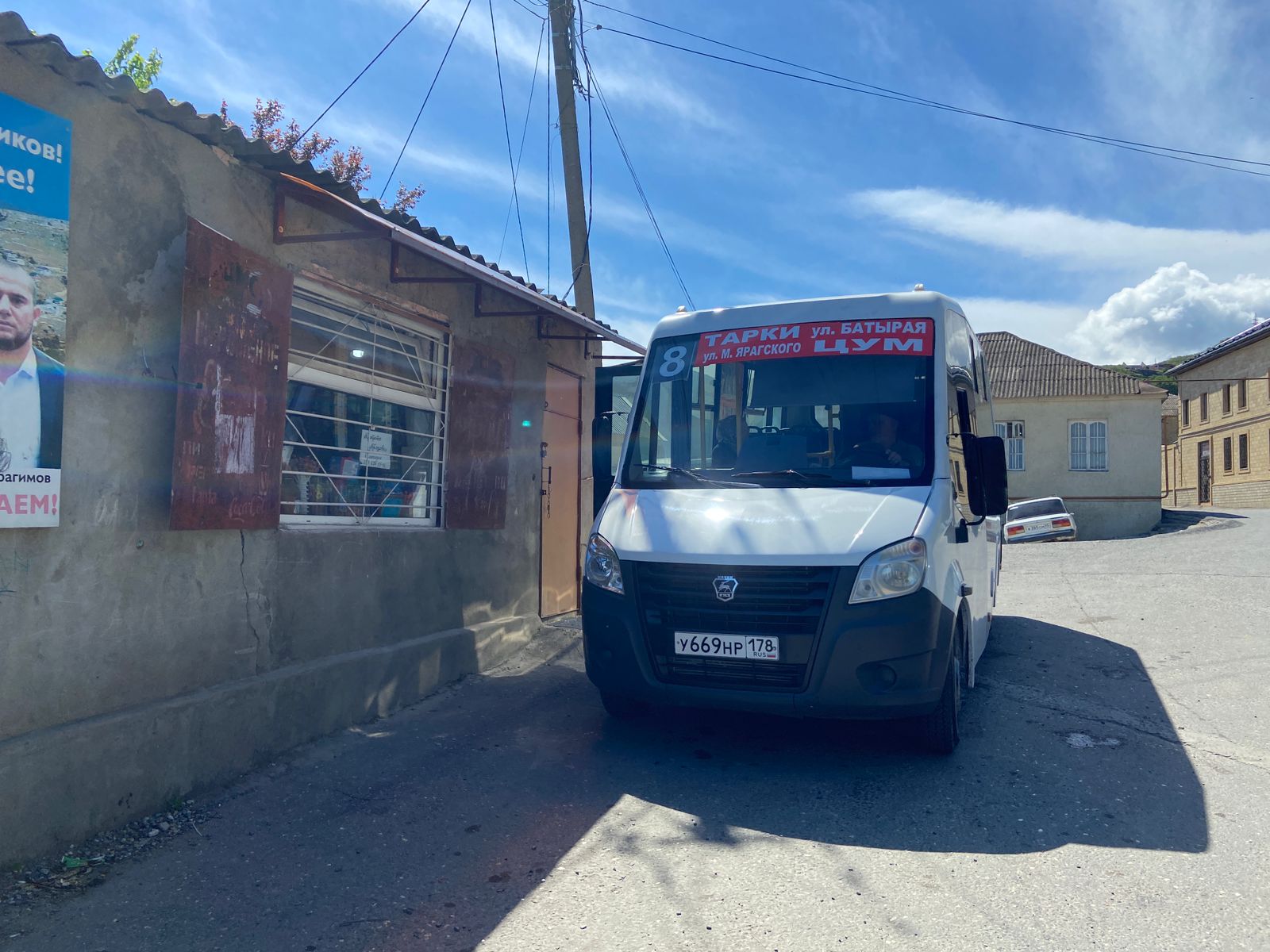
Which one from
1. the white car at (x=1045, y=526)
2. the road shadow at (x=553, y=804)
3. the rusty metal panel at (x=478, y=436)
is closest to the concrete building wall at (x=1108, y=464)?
the white car at (x=1045, y=526)

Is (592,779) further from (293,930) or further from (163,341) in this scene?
(163,341)

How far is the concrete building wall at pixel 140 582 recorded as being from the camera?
12.0ft

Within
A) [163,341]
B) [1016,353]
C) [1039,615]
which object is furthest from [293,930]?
[1016,353]

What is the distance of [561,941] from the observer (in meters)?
3.08

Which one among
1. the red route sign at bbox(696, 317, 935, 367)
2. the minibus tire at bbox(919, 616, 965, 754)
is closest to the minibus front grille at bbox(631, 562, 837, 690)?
the minibus tire at bbox(919, 616, 965, 754)

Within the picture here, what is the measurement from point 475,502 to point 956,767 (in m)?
4.01

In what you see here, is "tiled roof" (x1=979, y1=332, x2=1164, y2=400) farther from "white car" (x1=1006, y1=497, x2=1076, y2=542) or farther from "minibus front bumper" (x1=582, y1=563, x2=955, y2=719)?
"minibus front bumper" (x1=582, y1=563, x2=955, y2=719)

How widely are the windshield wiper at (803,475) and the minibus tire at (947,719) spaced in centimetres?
98

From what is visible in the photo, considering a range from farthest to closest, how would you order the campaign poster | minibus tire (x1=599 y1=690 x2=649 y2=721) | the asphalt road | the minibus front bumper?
minibus tire (x1=599 y1=690 x2=649 y2=721) → the minibus front bumper → the campaign poster → the asphalt road

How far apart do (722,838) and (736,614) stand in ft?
3.53

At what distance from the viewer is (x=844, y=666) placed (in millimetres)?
4461

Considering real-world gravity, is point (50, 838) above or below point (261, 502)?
below

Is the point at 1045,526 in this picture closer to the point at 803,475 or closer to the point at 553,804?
the point at 803,475

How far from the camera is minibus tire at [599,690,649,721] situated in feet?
18.1
